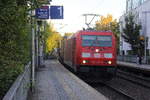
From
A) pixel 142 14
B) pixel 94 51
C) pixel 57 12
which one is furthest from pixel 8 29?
pixel 142 14

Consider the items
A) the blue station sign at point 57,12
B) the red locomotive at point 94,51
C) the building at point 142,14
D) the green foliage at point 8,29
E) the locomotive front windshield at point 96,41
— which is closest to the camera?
the green foliage at point 8,29

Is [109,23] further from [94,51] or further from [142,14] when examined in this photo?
[94,51]

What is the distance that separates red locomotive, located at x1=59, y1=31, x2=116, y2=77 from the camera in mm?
22438

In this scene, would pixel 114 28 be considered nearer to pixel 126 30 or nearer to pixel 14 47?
pixel 126 30

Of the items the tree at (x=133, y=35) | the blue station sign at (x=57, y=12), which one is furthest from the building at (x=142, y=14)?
the blue station sign at (x=57, y=12)

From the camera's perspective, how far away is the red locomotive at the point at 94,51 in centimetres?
2244

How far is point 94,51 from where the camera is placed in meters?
22.9

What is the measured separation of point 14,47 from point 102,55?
518 inches

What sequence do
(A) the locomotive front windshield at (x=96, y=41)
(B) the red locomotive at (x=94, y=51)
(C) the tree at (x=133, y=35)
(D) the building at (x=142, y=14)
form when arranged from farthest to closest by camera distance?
(D) the building at (x=142, y=14)
(C) the tree at (x=133, y=35)
(A) the locomotive front windshield at (x=96, y=41)
(B) the red locomotive at (x=94, y=51)

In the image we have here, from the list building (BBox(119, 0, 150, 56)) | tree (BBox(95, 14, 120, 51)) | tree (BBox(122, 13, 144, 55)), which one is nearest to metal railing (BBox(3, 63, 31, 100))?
building (BBox(119, 0, 150, 56))

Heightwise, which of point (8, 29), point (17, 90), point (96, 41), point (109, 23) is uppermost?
point (109, 23)

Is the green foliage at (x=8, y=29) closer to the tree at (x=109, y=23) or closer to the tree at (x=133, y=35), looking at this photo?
the tree at (x=133, y=35)

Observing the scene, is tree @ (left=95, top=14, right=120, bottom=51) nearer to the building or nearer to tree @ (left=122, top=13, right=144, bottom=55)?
the building

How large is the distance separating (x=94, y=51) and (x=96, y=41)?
0.71 meters
